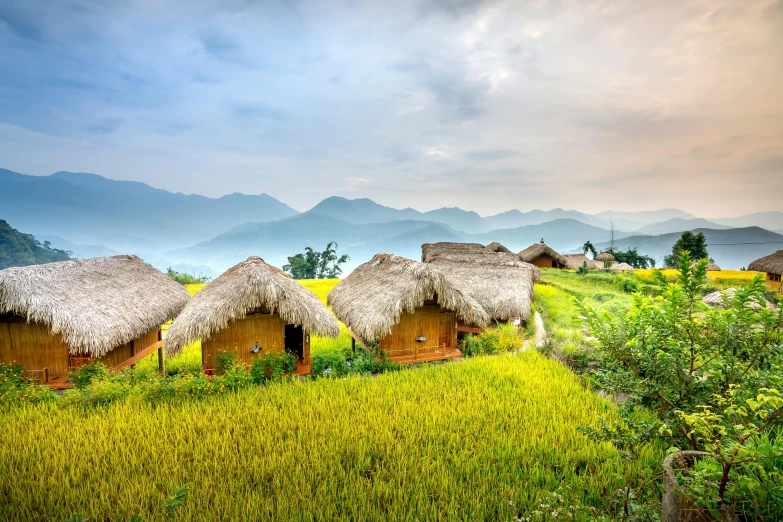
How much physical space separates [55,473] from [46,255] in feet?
210

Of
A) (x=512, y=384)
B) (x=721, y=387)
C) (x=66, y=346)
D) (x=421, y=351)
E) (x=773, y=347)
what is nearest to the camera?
(x=773, y=347)

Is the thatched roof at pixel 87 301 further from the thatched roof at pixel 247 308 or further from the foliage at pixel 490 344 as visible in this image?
the foliage at pixel 490 344

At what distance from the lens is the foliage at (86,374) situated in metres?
7.07

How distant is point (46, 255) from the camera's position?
159 feet

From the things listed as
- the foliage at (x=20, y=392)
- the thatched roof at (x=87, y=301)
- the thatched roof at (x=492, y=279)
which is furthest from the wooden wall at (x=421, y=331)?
the foliage at (x=20, y=392)

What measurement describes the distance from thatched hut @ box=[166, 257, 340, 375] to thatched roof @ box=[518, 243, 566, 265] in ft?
90.2

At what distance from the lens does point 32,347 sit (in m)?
7.55

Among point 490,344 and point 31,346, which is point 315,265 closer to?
point 490,344

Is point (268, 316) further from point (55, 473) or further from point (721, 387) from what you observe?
point (721, 387)

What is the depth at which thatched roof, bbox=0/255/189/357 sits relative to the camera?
7074 millimetres

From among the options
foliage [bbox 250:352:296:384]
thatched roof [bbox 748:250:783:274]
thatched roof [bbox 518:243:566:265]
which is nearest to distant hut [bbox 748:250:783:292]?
thatched roof [bbox 748:250:783:274]

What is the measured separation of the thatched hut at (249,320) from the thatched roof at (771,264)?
29.3 meters

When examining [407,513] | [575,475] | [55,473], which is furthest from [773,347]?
[55,473]

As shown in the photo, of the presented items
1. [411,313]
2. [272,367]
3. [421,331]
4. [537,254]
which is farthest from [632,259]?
[272,367]
